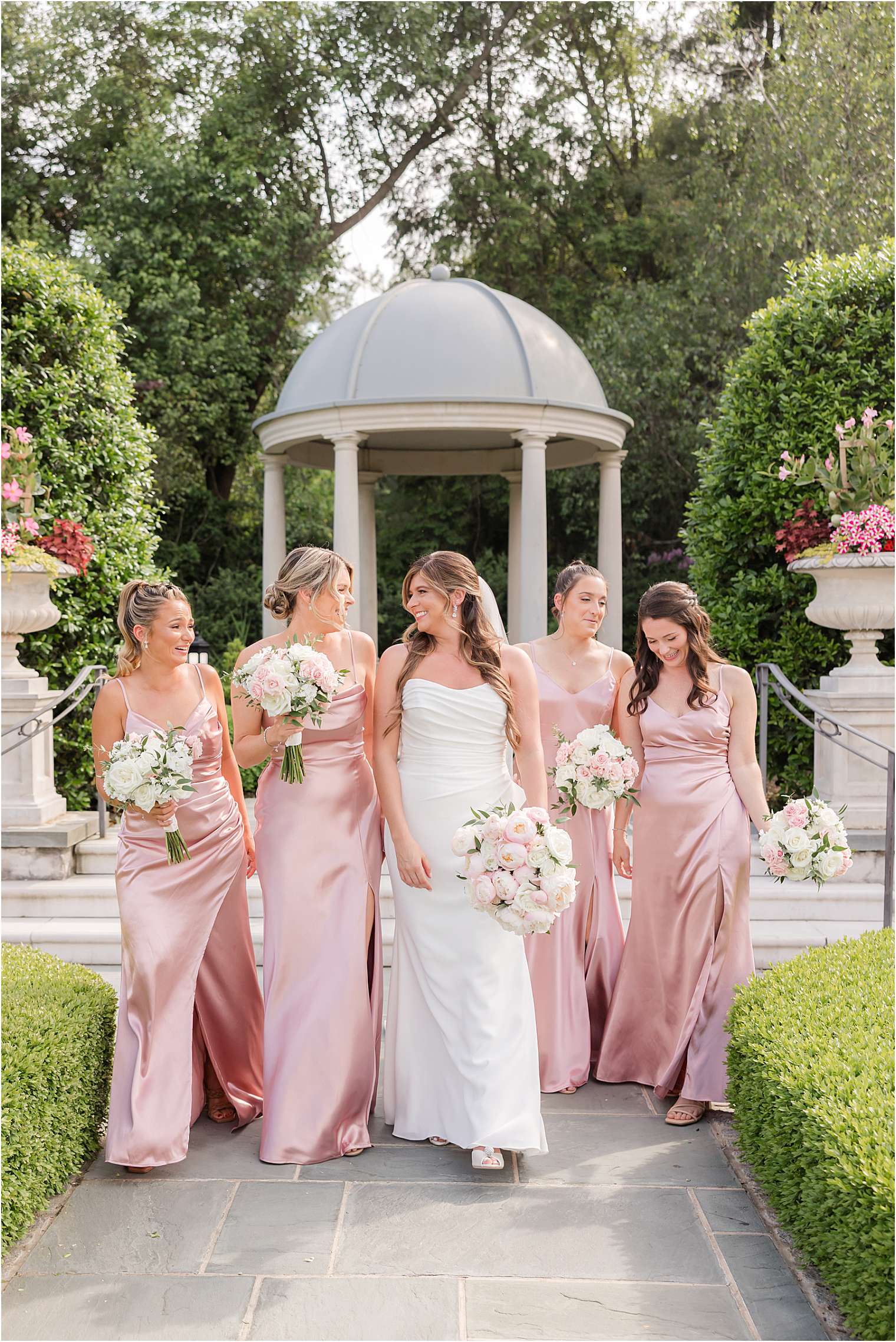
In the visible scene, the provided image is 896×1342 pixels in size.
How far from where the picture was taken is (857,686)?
7.94 m

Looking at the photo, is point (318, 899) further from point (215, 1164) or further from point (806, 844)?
point (806, 844)

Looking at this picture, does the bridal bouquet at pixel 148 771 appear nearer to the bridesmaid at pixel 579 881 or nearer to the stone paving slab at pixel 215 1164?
the stone paving slab at pixel 215 1164

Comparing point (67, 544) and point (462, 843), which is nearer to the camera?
point (462, 843)

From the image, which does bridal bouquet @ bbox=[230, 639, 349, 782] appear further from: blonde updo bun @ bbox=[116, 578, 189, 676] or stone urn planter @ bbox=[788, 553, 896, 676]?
stone urn planter @ bbox=[788, 553, 896, 676]

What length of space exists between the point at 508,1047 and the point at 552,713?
1606 mm

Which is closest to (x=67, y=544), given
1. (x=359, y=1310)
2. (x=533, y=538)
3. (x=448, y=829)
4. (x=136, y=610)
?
(x=533, y=538)

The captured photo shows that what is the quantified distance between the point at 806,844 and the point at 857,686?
13.2 ft

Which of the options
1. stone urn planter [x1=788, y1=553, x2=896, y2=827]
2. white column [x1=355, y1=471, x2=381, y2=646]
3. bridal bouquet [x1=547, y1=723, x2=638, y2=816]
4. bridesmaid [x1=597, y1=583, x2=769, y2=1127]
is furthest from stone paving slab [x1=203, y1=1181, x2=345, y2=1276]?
white column [x1=355, y1=471, x2=381, y2=646]

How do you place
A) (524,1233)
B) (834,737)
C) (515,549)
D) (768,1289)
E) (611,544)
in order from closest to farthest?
(768,1289)
(524,1233)
(834,737)
(611,544)
(515,549)

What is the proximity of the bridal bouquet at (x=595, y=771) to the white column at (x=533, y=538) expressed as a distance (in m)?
6.08

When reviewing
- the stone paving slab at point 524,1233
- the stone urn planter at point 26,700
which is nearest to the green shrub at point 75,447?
the stone urn planter at point 26,700

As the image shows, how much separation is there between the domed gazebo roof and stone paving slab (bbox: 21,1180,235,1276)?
7684 mm

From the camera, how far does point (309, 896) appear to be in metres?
4.20

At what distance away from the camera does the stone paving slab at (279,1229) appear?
336 cm
